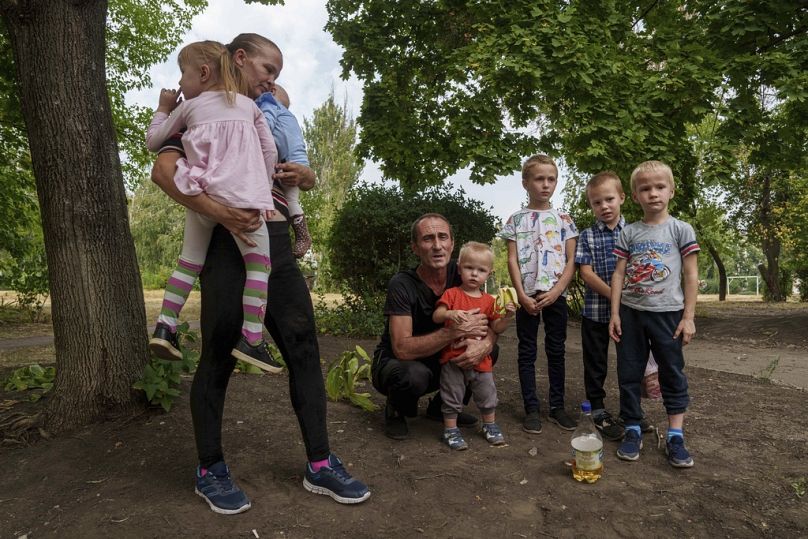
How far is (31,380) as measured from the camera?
4316 millimetres

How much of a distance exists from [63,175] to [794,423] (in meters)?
4.94

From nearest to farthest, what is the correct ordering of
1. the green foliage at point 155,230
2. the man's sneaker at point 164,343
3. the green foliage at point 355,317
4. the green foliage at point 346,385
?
the man's sneaker at point 164,343 → the green foliage at point 346,385 → the green foliage at point 355,317 → the green foliage at point 155,230

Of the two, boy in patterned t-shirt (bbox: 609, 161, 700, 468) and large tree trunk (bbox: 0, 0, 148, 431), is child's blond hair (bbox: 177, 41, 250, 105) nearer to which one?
large tree trunk (bbox: 0, 0, 148, 431)

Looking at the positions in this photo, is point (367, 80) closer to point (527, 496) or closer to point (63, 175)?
point (63, 175)

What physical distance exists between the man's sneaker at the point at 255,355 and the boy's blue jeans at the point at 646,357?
215cm

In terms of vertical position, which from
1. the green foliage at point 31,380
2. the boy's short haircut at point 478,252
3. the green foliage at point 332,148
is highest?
the green foliage at point 332,148

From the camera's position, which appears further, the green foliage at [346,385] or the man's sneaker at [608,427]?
the green foliage at [346,385]

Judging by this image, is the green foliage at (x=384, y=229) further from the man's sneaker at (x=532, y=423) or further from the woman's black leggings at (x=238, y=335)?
the woman's black leggings at (x=238, y=335)

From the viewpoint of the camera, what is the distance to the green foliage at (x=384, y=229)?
837 centimetres

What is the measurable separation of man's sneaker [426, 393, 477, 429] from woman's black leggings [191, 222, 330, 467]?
1.38 metres

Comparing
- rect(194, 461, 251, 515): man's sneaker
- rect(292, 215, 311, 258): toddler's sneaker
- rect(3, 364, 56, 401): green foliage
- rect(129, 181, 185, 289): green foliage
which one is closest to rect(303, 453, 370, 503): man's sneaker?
rect(194, 461, 251, 515): man's sneaker

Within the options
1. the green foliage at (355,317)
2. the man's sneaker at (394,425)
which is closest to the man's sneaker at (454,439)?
the man's sneaker at (394,425)

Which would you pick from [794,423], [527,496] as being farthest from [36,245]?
[794,423]

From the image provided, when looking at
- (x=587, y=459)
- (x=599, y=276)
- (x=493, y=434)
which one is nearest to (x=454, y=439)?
(x=493, y=434)
